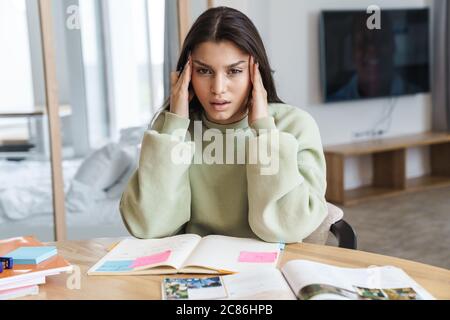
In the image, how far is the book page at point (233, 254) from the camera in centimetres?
118

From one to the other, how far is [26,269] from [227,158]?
24.1 inches

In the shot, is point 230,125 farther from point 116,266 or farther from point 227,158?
point 116,266

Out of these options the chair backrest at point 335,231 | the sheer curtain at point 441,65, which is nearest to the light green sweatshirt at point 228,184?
the chair backrest at point 335,231

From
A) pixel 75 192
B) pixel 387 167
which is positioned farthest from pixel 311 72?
pixel 75 192

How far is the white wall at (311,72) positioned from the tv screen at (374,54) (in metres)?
0.10

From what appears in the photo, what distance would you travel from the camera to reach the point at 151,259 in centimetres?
124

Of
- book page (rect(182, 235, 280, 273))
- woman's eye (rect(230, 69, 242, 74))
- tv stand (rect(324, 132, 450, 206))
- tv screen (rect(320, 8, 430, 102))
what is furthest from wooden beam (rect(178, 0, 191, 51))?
book page (rect(182, 235, 280, 273))

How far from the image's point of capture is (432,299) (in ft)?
3.30

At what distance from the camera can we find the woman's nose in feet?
4.75

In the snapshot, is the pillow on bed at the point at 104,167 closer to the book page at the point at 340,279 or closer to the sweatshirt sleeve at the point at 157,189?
the sweatshirt sleeve at the point at 157,189

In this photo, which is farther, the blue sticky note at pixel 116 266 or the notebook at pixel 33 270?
the blue sticky note at pixel 116 266
